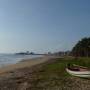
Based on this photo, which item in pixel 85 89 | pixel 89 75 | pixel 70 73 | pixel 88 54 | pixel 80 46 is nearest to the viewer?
pixel 85 89

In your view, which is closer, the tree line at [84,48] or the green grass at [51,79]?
the green grass at [51,79]

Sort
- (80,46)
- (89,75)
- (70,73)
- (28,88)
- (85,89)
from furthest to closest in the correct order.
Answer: (80,46) → (70,73) → (89,75) → (28,88) → (85,89)

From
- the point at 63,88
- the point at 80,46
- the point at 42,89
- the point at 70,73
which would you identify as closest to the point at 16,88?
the point at 42,89

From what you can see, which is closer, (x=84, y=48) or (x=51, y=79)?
(x=51, y=79)

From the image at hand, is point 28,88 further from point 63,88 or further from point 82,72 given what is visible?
point 82,72

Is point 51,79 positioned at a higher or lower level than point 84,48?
lower

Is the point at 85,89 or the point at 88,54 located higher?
the point at 88,54

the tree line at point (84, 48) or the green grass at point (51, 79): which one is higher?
the tree line at point (84, 48)

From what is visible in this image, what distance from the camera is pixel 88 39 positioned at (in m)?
89.1

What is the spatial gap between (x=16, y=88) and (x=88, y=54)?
7565cm

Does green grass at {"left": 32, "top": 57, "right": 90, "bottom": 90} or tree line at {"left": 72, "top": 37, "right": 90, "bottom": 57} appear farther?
tree line at {"left": 72, "top": 37, "right": 90, "bottom": 57}

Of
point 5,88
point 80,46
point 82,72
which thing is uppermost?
point 80,46

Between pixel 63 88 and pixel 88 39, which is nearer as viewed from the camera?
pixel 63 88

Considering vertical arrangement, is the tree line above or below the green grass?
above
